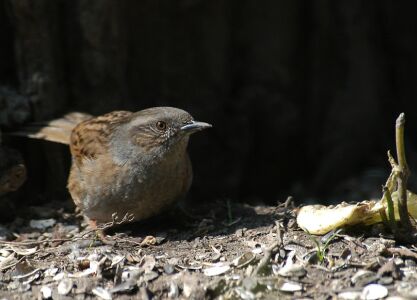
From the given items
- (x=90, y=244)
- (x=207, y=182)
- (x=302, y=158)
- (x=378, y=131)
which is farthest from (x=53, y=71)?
(x=378, y=131)

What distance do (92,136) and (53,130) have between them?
1.94ft

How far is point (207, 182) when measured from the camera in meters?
8.65

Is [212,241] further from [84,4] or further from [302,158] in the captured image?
[302,158]

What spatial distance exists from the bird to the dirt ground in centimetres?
25

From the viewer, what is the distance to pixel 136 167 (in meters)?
5.82

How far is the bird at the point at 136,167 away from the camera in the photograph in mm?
5785

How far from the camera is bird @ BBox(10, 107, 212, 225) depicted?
579 centimetres

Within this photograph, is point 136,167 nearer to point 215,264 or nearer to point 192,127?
point 192,127

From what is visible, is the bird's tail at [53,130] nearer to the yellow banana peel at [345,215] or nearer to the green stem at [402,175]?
the yellow banana peel at [345,215]

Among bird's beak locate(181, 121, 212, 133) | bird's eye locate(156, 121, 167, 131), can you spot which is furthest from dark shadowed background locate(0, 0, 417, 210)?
bird's beak locate(181, 121, 212, 133)

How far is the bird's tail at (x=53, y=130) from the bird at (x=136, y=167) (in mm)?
491

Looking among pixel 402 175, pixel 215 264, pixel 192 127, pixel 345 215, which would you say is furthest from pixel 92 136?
pixel 402 175

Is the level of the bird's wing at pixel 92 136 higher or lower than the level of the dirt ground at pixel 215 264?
higher

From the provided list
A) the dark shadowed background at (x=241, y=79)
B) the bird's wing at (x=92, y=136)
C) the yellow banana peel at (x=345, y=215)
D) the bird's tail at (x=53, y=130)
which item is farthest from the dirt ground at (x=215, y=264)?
the dark shadowed background at (x=241, y=79)
